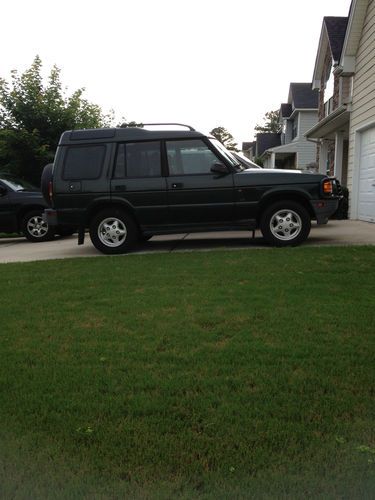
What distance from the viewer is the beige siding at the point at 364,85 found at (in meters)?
12.4

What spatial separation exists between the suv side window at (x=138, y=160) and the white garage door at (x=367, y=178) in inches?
259

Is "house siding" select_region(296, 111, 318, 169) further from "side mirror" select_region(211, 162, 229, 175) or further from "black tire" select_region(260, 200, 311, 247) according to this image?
"side mirror" select_region(211, 162, 229, 175)

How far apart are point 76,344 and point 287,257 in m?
4.06

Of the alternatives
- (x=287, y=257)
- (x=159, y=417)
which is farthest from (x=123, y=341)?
(x=287, y=257)

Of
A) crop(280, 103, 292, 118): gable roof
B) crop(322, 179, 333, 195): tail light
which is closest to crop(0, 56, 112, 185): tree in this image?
crop(322, 179, 333, 195): tail light

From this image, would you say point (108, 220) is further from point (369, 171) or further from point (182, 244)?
point (369, 171)

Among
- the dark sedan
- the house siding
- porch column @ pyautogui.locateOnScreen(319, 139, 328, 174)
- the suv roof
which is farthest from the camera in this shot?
the house siding

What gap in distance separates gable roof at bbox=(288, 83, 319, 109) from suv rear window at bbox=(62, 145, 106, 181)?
23681mm

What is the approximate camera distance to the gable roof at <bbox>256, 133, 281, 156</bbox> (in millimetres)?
41812

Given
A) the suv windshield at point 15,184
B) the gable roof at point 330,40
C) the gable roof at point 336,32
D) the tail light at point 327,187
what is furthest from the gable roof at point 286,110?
the tail light at point 327,187

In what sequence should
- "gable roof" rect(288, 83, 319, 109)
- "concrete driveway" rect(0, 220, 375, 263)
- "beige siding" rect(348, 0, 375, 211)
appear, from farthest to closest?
"gable roof" rect(288, 83, 319, 109), "beige siding" rect(348, 0, 375, 211), "concrete driveway" rect(0, 220, 375, 263)

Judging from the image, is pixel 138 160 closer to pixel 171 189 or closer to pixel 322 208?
pixel 171 189

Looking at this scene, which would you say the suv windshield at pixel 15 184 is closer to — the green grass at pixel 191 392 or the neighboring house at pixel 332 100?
the green grass at pixel 191 392

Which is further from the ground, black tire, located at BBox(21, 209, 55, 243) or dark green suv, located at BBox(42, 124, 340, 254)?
dark green suv, located at BBox(42, 124, 340, 254)
